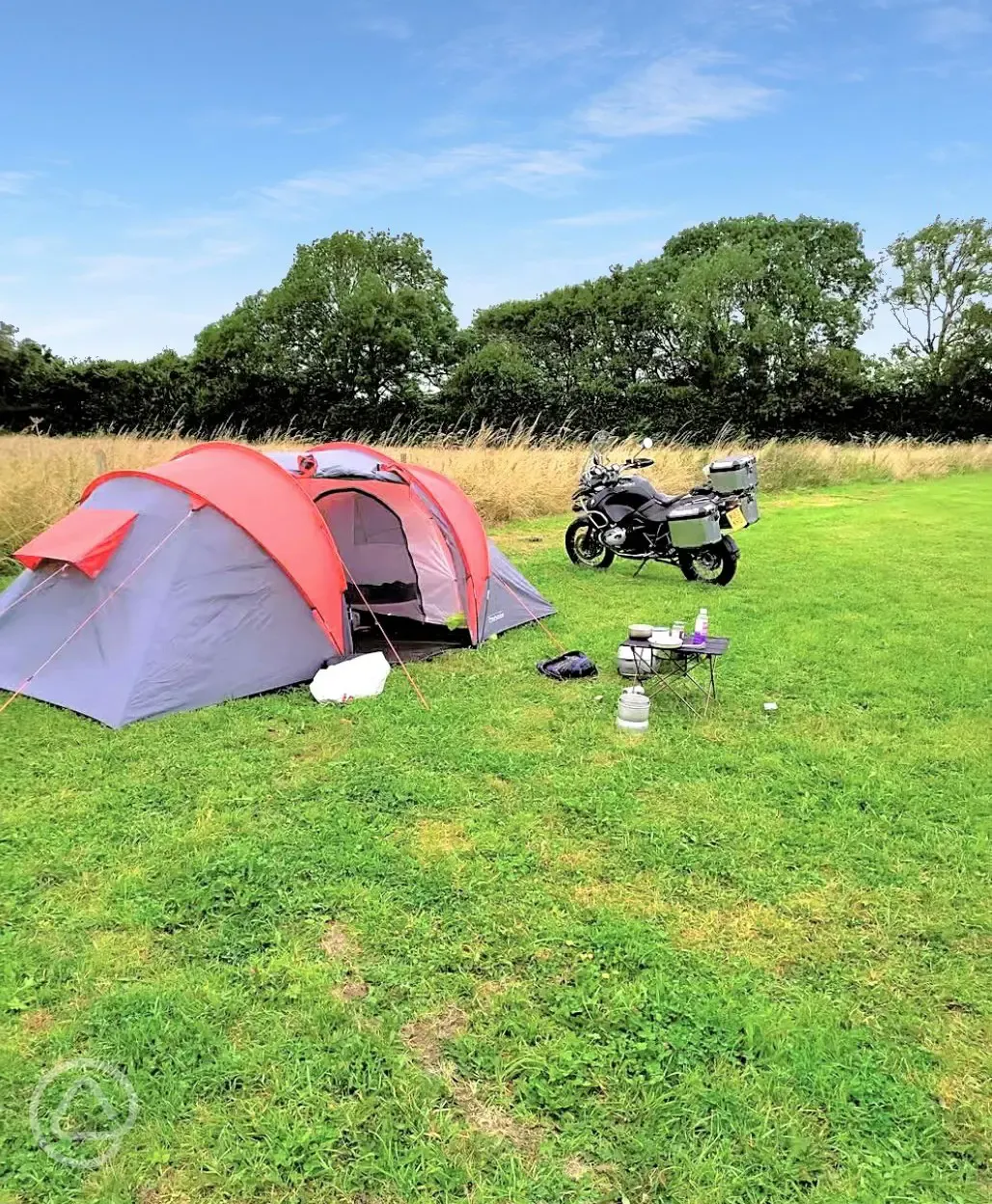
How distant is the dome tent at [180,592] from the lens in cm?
424

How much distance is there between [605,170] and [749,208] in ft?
68.0

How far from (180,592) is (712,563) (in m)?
4.96

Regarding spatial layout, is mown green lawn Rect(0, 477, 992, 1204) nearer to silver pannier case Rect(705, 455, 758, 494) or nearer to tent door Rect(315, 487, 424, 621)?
tent door Rect(315, 487, 424, 621)

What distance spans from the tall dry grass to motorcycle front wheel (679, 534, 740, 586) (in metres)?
4.13

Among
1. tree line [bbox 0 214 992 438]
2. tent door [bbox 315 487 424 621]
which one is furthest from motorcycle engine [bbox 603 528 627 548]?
tree line [bbox 0 214 992 438]

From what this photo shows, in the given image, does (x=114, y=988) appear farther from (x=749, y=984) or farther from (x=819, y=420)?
(x=819, y=420)

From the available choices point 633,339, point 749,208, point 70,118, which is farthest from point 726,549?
point 749,208

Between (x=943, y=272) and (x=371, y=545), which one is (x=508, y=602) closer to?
(x=371, y=545)

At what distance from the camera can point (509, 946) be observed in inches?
95.4

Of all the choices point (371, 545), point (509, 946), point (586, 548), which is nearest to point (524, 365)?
point (586, 548)

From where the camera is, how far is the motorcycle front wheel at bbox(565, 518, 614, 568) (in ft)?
26.3

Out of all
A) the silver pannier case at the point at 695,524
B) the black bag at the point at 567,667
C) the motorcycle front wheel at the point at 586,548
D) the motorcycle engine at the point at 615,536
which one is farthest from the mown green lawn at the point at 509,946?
the motorcycle front wheel at the point at 586,548

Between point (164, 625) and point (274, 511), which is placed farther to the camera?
point (274, 511)

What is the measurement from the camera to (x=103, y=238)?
412 inches
